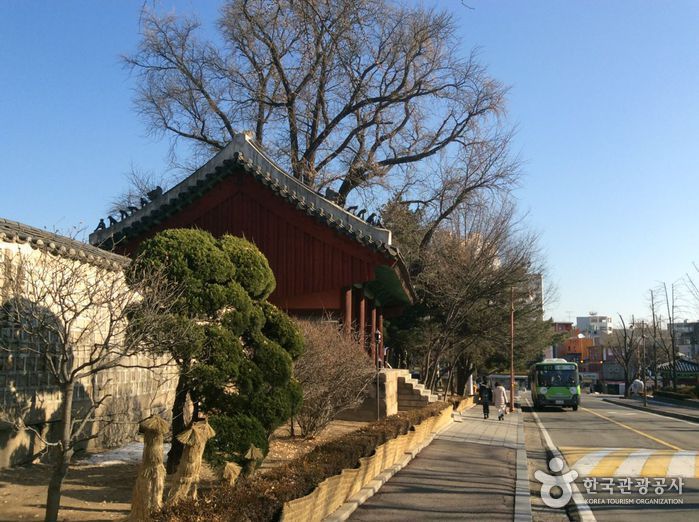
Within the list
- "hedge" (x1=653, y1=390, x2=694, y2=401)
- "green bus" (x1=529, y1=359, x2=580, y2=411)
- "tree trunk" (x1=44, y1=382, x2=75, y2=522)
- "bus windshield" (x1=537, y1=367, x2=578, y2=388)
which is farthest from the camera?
"hedge" (x1=653, y1=390, x2=694, y2=401)

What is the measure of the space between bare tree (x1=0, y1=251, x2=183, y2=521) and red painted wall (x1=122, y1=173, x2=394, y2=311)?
10.5m

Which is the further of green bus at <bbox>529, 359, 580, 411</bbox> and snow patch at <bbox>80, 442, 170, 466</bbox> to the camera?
green bus at <bbox>529, 359, 580, 411</bbox>

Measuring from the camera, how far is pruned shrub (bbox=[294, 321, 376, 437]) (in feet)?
43.7

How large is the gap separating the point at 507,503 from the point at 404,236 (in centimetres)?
2395

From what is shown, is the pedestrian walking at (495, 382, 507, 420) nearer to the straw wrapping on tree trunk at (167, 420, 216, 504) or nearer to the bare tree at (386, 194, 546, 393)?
the bare tree at (386, 194, 546, 393)

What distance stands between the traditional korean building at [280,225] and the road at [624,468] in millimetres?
7361

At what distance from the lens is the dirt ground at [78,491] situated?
7.49 meters

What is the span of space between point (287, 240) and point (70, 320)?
15227mm

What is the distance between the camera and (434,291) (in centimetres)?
3428

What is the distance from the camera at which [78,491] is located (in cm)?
855

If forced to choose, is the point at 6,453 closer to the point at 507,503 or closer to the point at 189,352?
the point at 189,352

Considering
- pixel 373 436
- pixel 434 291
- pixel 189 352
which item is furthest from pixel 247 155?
pixel 434 291

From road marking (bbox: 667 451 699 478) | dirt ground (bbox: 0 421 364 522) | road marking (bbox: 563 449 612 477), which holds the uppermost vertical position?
dirt ground (bbox: 0 421 364 522)

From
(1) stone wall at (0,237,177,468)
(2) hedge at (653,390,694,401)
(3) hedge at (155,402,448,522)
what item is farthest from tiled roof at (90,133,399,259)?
(2) hedge at (653,390,694,401)
